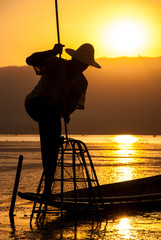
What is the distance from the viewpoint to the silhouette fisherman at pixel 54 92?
6.86 meters

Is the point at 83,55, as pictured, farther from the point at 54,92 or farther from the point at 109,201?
the point at 109,201

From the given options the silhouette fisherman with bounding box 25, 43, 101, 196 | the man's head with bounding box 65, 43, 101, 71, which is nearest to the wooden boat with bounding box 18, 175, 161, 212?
the silhouette fisherman with bounding box 25, 43, 101, 196

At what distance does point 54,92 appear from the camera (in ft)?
22.6

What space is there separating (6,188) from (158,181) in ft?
10.4

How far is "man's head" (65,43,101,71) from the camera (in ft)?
22.5

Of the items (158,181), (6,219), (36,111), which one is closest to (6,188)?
(158,181)

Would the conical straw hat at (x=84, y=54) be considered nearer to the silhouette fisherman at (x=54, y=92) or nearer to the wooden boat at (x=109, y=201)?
the silhouette fisherman at (x=54, y=92)

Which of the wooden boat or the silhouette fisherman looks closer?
the silhouette fisherman

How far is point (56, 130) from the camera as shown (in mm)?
7176

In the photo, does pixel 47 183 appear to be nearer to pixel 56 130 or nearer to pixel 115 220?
pixel 56 130

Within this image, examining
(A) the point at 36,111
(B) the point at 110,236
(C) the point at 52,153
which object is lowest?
(B) the point at 110,236

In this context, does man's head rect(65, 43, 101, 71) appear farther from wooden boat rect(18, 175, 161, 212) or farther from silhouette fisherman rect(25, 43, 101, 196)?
wooden boat rect(18, 175, 161, 212)

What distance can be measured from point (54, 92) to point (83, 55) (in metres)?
0.58

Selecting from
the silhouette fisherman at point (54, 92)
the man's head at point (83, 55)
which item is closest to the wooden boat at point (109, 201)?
the silhouette fisherman at point (54, 92)
